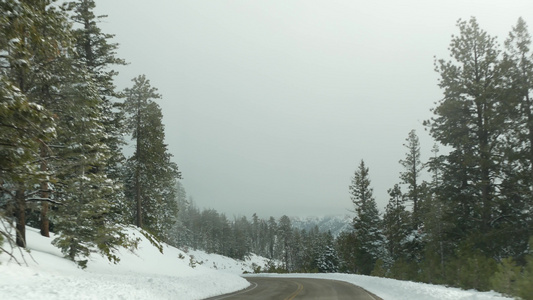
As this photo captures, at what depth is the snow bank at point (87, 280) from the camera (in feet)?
32.9

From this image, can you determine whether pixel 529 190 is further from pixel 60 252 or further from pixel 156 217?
pixel 156 217

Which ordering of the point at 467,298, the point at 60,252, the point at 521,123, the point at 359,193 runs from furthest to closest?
1. the point at 359,193
2. the point at 521,123
3. the point at 60,252
4. the point at 467,298

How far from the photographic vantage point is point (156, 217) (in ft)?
121

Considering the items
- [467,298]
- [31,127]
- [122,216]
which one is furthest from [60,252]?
[467,298]

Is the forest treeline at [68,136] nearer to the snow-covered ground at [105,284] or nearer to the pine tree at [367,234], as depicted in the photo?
the snow-covered ground at [105,284]

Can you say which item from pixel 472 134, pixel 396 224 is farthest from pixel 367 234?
pixel 472 134

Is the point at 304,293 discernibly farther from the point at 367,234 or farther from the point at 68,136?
the point at 367,234

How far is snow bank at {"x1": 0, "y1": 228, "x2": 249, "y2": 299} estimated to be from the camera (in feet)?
32.9

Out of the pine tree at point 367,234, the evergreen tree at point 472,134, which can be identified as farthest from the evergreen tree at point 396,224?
the evergreen tree at point 472,134

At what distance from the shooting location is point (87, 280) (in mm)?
12891

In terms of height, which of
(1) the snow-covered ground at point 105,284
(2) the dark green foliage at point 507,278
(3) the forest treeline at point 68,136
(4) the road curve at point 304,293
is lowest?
(4) the road curve at point 304,293

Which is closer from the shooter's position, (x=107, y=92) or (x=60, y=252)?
(x=60, y=252)

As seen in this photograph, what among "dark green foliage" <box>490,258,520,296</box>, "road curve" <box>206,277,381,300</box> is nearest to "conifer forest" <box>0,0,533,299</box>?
"dark green foliage" <box>490,258,520,296</box>

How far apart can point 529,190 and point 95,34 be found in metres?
30.5
